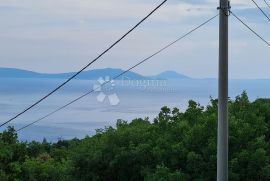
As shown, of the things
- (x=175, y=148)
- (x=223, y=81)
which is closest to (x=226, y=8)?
(x=223, y=81)

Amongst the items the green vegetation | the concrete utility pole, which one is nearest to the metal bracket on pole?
the concrete utility pole

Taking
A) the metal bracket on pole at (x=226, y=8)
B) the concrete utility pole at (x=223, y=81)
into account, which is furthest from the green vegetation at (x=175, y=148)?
the metal bracket on pole at (x=226, y=8)

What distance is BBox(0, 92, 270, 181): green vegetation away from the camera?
1005 cm

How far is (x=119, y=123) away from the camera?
44.4 ft

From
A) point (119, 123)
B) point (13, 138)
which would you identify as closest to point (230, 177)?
point (119, 123)

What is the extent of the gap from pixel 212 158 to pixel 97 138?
400cm

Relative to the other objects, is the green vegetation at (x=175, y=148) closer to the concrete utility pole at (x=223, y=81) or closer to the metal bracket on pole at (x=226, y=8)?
the concrete utility pole at (x=223, y=81)

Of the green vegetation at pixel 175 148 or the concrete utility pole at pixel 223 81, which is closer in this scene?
the concrete utility pole at pixel 223 81

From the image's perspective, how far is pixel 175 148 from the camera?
1066cm

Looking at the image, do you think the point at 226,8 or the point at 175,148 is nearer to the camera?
the point at 226,8

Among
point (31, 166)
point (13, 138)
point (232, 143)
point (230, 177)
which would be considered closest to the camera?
A: point (230, 177)

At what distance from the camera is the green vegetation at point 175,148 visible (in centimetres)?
1005

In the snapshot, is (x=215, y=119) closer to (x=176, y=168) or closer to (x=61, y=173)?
(x=176, y=168)

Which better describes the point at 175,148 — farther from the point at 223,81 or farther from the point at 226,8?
the point at 226,8
